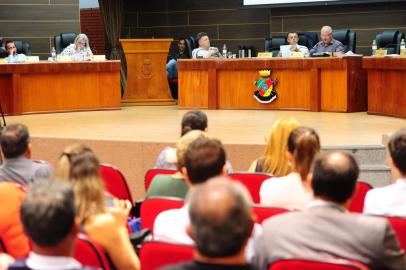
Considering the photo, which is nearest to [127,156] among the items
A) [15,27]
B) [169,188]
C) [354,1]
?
[169,188]

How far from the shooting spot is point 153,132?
7395 millimetres

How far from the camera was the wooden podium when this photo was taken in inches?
429

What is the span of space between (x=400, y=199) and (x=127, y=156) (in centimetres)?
384

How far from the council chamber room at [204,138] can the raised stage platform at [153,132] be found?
21 millimetres

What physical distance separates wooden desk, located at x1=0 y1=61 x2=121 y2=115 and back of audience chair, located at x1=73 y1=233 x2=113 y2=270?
743cm

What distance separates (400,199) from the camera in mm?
3223

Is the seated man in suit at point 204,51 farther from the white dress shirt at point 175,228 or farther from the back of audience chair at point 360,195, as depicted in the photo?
the white dress shirt at point 175,228

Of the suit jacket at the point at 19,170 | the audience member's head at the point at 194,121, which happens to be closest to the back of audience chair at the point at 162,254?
→ the suit jacket at the point at 19,170

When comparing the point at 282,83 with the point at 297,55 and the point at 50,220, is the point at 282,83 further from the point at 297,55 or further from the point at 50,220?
the point at 50,220

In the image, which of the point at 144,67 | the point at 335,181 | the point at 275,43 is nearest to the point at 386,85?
the point at 275,43

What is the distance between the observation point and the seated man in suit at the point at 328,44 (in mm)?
10141

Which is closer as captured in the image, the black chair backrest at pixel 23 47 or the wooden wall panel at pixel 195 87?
the wooden wall panel at pixel 195 87

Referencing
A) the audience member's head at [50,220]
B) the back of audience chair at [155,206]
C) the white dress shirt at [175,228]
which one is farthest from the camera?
the back of audience chair at [155,206]

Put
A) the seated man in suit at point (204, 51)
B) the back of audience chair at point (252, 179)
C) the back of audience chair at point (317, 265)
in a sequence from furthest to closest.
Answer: the seated man in suit at point (204, 51) < the back of audience chair at point (252, 179) < the back of audience chair at point (317, 265)
